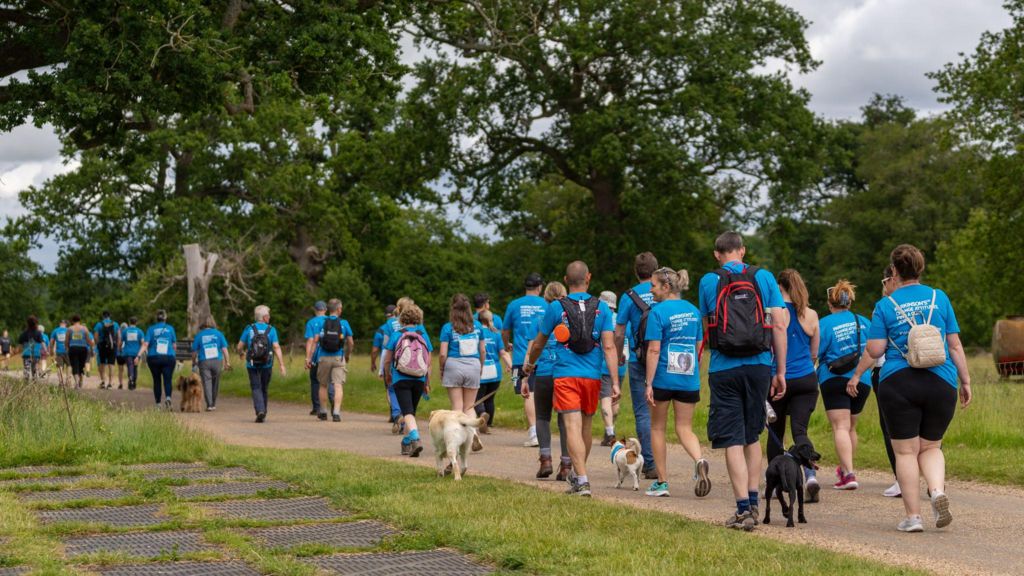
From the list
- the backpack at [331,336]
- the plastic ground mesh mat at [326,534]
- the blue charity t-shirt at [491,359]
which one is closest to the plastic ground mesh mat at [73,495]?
the plastic ground mesh mat at [326,534]

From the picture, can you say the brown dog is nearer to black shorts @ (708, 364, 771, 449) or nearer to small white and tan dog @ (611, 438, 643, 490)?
small white and tan dog @ (611, 438, 643, 490)

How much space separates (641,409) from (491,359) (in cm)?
435

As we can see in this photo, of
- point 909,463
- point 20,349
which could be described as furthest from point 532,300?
point 20,349

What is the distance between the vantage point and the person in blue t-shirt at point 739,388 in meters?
8.88

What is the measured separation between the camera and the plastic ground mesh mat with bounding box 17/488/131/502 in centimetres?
1005

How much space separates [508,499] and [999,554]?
357 cm

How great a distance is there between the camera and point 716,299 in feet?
29.1

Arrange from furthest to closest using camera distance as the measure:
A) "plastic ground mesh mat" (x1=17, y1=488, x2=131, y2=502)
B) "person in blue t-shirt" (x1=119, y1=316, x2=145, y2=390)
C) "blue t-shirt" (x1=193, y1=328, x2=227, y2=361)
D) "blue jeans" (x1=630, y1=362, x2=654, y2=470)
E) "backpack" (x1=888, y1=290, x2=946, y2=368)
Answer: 1. "person in blue t-shirt" (x1=119, y1=316, x2=145, y2=390)
2. "blue t-shirt" (x1=193, y1=328, x2=227, y2=361)
3. "blue jeans" (x1=630, y1=362, x2=654, y2=470)
4. "plastic ground mesh mat" (x1=17, y1=488, x2=131, y2=502)
5. "backpack" (x1=888, y1=290, x2=946, y2=368)

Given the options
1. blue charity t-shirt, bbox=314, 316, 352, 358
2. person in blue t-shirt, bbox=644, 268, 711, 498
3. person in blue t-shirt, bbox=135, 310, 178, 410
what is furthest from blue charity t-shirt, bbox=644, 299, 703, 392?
person in blue t-shirt, bbox=135, 310, 178, 410

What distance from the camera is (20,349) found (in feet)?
107

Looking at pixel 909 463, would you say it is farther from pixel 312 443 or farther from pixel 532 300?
pixel 312 443

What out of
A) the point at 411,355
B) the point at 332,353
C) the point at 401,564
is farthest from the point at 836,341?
the point at 332,353

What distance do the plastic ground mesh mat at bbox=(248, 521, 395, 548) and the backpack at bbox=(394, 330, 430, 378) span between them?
4.84 metres

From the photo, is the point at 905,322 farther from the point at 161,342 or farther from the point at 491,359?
the point at 161,342
